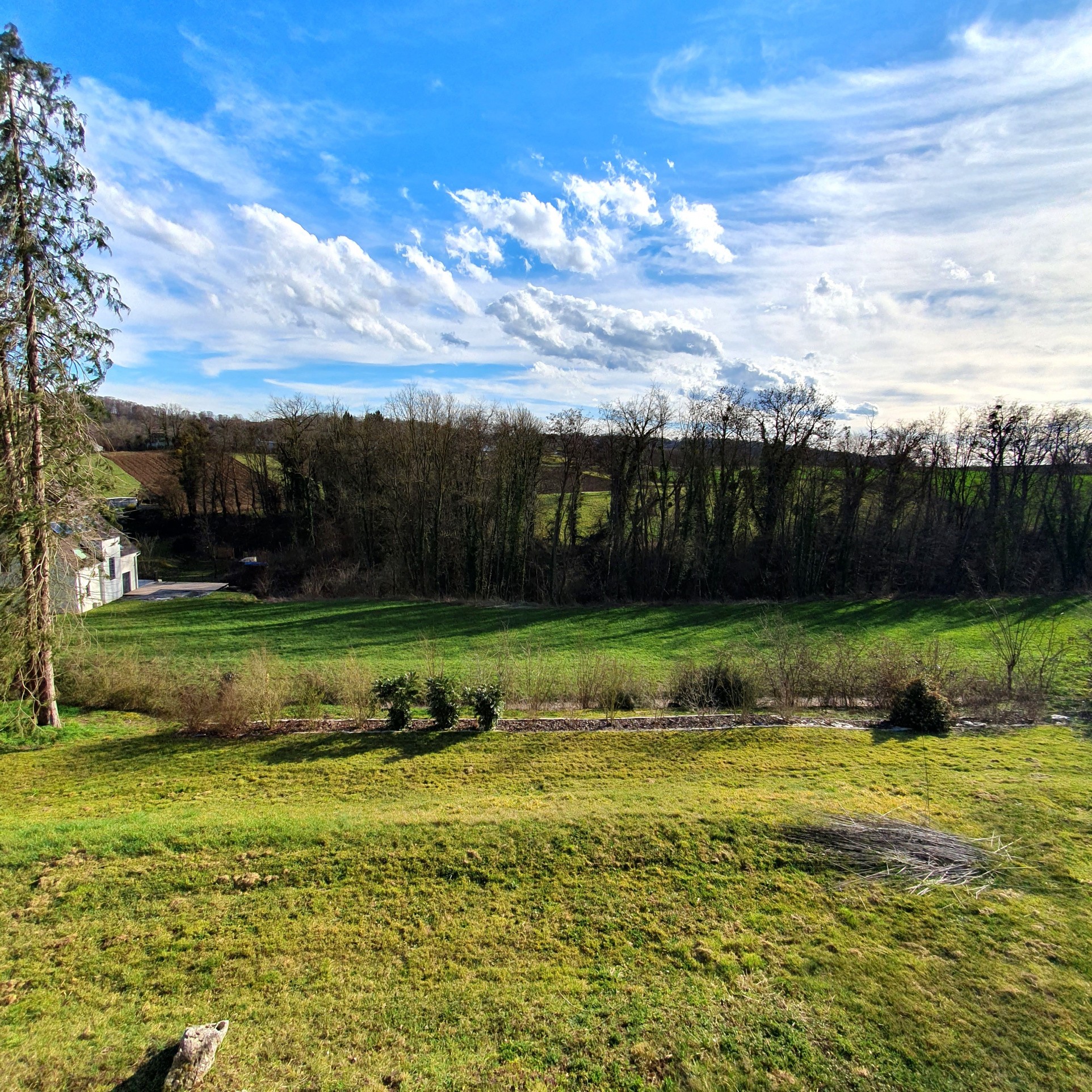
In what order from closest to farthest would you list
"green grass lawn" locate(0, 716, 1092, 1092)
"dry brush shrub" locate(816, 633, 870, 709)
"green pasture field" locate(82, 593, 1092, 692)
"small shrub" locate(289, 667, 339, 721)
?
1. "green grass lawn" locate(0, 716, 1092, 1092)
2. "small shrub" locate(289, 667, 339, 721)
3. "dry brush shrub" locate(816, 633, 870, 709)
4. "green pasture field" locate(82, 593, 1092, 692)

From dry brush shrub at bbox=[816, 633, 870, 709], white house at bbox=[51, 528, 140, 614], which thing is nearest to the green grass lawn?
white house at bbox=[51, 528, 140, 614]

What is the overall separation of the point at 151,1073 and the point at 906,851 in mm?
7839

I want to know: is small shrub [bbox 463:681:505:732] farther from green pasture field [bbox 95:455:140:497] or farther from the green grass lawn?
green pasture field [bbox 95:455:140:497]

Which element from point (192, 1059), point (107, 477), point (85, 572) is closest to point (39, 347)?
point (107, 477)

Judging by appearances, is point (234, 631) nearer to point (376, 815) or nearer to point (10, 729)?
point (10, 729)

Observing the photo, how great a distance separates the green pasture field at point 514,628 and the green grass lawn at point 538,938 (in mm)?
9339

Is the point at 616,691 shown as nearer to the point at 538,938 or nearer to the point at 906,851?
→ the point at 906,851

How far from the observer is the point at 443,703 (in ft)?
37.4

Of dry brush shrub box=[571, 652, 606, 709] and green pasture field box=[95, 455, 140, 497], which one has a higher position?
green pasture field box=[95, 455, 140, 497]

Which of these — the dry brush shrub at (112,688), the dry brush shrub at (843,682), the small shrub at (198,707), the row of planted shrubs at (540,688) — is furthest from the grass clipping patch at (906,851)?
the dry brush shrub at (112,688)

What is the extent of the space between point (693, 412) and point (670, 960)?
101 feet

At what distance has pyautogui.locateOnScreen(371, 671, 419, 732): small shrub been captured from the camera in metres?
11.5

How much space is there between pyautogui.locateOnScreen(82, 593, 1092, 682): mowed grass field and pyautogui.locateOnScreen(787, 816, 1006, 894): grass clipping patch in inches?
399

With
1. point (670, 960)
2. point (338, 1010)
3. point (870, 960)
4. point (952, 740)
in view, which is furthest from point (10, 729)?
point (952, 740)
